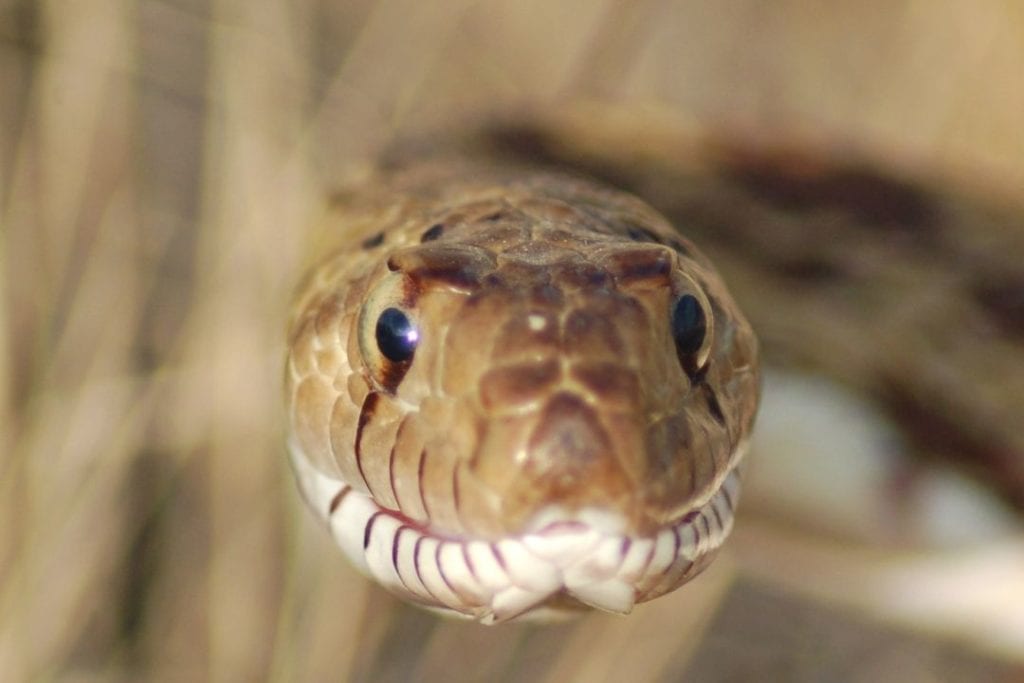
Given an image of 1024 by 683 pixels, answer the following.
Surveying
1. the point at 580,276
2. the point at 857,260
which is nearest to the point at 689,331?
the point at 580,276

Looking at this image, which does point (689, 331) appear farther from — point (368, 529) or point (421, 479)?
point (368, 529)

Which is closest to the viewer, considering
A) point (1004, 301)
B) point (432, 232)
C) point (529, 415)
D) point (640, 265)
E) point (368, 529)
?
point (529, 415)

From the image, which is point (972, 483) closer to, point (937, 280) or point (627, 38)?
point (937, 280)

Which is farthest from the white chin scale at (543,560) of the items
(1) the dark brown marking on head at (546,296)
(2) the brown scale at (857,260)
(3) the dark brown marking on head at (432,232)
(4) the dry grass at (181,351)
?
(4) the dry grass at (181,351)

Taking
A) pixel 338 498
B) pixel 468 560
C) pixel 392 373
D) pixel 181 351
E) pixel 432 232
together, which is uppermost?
pixel 432 232

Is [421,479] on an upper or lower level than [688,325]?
lower

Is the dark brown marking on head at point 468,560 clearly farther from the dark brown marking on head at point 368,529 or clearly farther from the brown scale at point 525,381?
the dark brown marking on head at point 368,529
